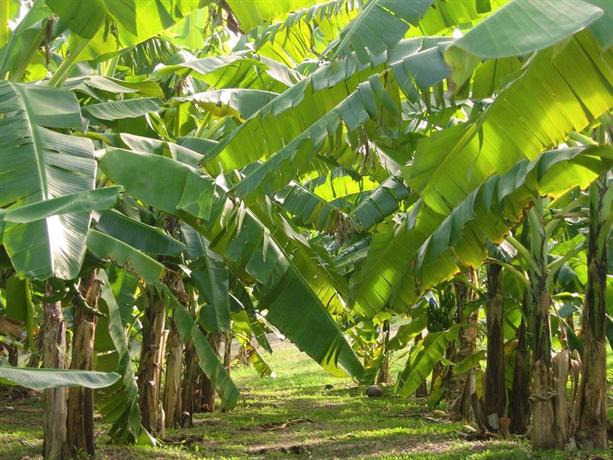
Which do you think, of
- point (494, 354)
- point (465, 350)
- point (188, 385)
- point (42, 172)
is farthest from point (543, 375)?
point (188, 385)

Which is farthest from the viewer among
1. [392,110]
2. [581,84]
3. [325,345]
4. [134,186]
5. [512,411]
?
[512,411]

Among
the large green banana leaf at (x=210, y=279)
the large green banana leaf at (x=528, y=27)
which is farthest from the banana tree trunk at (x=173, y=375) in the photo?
the large green banana leaf at (x=528, y=27)

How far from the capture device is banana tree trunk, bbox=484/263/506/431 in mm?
8922

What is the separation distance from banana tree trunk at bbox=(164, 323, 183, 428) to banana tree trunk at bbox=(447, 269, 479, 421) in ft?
10.9

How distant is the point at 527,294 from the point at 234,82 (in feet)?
12.0

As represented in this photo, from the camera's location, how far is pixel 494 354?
8.91 meters

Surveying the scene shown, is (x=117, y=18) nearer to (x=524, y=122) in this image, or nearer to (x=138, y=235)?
(x=138, y=235)

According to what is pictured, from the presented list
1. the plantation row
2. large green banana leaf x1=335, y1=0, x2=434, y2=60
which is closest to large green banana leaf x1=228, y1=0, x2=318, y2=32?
the plantation row

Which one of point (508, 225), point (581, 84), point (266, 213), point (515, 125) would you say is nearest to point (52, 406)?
point (266, 213)

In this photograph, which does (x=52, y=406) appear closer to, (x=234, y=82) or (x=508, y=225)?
(x=234, y=82)

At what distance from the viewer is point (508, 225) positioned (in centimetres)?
685

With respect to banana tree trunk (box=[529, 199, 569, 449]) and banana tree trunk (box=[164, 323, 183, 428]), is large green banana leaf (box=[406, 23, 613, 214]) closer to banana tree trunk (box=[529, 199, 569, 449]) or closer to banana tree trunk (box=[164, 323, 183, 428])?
banana tree trunk (box=[529, 199, 569, 449])

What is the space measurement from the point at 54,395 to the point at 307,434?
4.46 meters

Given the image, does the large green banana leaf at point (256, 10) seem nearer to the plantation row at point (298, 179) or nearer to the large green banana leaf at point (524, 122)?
the plantation row at point (298, 179)
